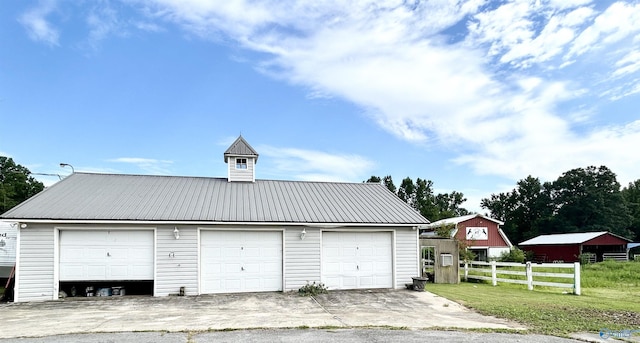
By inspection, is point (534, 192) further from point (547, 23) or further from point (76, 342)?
point (76, 342)

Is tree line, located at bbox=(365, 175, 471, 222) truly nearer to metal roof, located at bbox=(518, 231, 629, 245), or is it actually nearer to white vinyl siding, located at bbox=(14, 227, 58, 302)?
metal roof, located at bbox=(518, 231, 629, 245)

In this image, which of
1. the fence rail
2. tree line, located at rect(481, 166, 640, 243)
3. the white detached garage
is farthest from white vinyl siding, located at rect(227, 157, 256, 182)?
tree line, located at rect(481, 166, 640, 243)

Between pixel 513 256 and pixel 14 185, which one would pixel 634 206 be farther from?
pixel 14 185

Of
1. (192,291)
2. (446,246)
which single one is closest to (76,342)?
(192,291)

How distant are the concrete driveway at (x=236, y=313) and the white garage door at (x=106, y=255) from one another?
2.34ft

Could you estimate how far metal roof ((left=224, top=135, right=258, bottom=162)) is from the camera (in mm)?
15891

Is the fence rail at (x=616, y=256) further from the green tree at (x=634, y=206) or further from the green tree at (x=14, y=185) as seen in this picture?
the green tree at (x=14, y=185)

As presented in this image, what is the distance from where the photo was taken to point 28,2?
511 inches

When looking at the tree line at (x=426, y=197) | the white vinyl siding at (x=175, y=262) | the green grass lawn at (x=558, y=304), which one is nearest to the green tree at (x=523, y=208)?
the tree line at (x=426, y=197)

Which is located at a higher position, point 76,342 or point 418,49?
point 418,49

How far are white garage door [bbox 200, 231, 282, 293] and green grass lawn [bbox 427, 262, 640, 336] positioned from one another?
205 inches

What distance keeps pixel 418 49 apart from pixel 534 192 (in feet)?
188

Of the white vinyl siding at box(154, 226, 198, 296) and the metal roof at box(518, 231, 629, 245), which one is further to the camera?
the metal roof at box(518, 231, 629, 245)

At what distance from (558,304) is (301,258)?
7160mm
